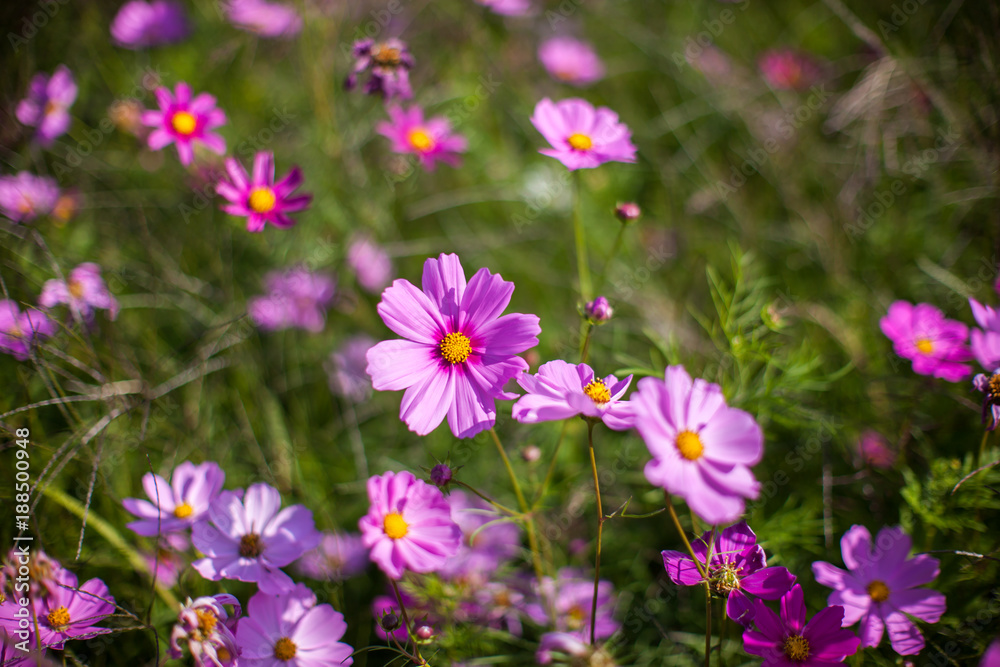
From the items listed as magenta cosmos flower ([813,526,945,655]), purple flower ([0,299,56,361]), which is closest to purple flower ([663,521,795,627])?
magenta cosmos flower ([813,526,945,655])

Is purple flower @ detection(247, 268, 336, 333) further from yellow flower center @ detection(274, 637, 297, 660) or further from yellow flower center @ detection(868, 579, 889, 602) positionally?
yellow flower center @ detection(868, 579, 889, 602)

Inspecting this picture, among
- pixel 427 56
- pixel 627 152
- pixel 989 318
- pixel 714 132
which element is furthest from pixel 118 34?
pixel 989 318

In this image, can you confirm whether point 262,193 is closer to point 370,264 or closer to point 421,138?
A: point 421,138

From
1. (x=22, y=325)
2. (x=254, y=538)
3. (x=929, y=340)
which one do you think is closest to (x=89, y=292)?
(x=22, y=325)

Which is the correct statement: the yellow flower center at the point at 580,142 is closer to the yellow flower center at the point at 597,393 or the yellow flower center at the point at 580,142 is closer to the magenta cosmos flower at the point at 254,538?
the yellow flower center at the point at 597,393

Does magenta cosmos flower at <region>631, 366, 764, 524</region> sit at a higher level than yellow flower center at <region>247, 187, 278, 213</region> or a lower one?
lower

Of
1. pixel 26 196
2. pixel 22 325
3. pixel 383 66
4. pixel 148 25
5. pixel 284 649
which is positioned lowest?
pixel 284 649

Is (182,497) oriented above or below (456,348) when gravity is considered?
below
